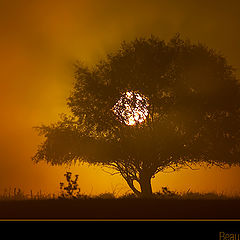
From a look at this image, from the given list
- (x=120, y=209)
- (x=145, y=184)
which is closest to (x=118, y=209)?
(x=120, y=209)

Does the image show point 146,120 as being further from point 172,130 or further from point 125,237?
point 125,237

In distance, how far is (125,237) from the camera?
38.8 ft

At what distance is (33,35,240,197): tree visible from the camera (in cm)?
2709

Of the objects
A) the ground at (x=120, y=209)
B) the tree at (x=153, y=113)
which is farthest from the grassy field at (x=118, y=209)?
the tree at (x=153, y=113)

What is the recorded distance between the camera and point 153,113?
91.6 ft

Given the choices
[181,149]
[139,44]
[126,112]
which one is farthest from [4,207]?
[139,44]

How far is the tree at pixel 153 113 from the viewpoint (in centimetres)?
2709

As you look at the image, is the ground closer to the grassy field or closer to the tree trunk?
the grassy field

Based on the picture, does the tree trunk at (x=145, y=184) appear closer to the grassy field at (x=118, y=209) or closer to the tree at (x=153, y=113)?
the tree at (x=153, y=113)

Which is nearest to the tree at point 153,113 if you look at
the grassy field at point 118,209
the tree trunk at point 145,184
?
the tree trunk at point 145,184

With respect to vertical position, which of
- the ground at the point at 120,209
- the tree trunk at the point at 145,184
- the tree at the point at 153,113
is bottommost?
the ground at the point at 120,209

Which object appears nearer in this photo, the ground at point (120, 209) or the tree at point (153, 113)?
the ground at point (120, 209)

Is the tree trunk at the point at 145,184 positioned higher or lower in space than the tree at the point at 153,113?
lower

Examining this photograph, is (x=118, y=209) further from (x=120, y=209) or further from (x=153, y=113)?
(x=153, y=113)
